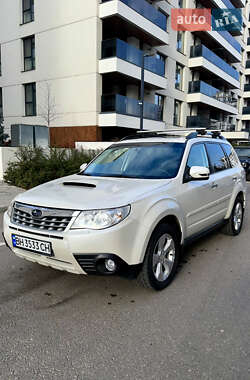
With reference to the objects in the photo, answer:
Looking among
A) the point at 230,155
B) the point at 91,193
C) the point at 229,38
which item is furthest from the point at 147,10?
the point at 91,193

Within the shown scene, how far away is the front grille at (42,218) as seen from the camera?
263 cm

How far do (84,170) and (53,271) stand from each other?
149 cm

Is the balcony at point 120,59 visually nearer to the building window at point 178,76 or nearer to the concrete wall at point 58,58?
the concrete wall at point 58,58

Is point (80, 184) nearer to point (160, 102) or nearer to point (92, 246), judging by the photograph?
point (92, 246)

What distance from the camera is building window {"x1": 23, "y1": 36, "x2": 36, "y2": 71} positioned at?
18.8 meters

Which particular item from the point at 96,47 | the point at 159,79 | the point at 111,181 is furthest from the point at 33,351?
the point at 159,79

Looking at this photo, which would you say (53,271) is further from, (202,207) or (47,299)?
(202,207)

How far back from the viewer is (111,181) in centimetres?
334

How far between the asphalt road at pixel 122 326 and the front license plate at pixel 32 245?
56 cm

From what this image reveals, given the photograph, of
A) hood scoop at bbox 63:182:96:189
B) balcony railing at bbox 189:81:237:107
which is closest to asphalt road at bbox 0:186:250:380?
hood scoop at bbox 63:182:96:189

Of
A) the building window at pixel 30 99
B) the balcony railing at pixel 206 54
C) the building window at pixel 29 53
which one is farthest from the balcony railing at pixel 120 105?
the balcony railing at pixel 206 54

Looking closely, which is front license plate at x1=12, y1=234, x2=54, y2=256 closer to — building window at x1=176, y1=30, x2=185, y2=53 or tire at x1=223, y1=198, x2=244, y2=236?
tire at x1=223, y1=198, x2=244, y2=236

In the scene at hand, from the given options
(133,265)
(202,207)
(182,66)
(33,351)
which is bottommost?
(33,351)

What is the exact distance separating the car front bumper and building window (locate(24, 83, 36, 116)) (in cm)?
1833
